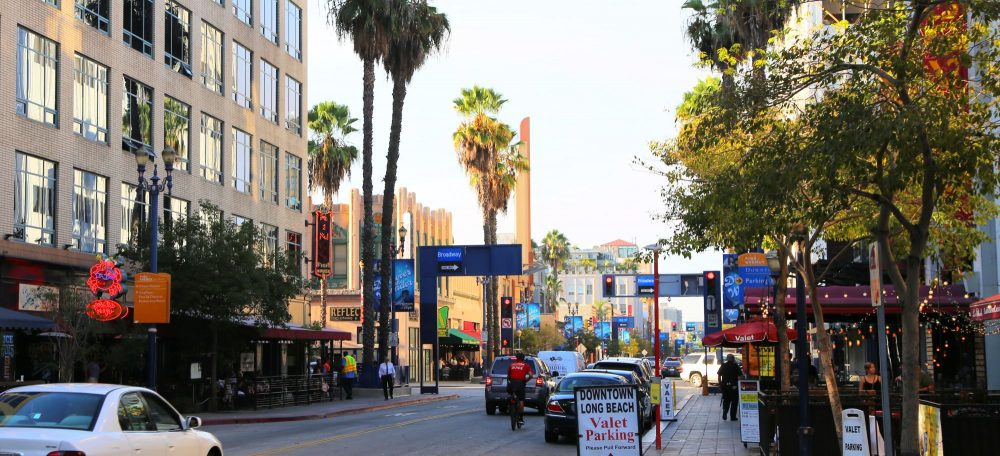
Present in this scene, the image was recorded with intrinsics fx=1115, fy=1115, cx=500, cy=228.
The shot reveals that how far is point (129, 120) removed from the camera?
37125mm

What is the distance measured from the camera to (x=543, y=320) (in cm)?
12269

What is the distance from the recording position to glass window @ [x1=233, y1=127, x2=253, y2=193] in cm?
4568

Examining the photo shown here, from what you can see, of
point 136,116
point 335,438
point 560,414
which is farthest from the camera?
point 136,116

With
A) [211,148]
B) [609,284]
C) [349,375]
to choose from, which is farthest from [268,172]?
[609,284]

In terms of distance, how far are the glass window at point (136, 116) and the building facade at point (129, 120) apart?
0.05 metres

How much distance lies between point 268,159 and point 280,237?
11.6 ft

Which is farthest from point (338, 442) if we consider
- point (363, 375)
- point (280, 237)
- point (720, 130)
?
point (280, 237)

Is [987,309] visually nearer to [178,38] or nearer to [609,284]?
[609,284]

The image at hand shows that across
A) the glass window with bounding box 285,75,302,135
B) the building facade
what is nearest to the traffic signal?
the building facade

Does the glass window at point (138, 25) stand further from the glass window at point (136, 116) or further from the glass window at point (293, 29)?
the glass window at point (293, 29)

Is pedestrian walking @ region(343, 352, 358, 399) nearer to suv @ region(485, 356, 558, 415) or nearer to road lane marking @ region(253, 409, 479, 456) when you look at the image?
suv @ region(485, 356, 558, 415)

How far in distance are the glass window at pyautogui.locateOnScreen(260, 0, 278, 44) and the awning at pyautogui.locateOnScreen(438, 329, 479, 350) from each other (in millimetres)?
31536

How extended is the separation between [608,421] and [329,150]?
50453 mm

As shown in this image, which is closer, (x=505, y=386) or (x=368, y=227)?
(x=505, y=386)
